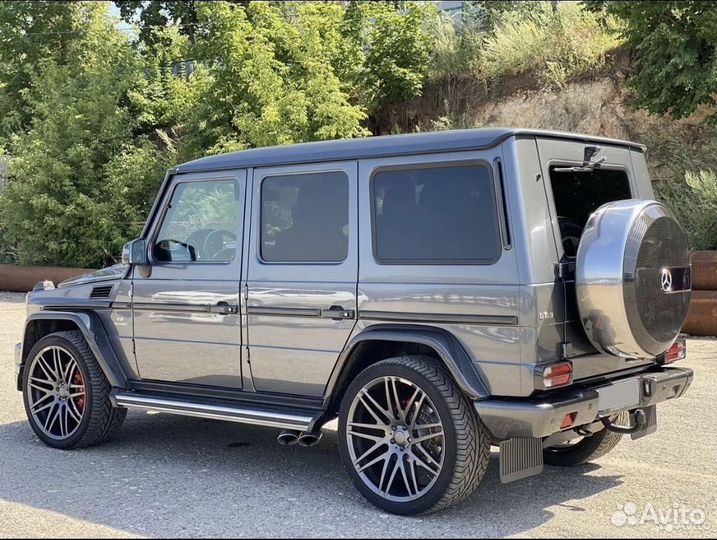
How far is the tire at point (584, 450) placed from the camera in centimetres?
596

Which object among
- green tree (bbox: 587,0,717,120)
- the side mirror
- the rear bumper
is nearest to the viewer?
the rear bumper

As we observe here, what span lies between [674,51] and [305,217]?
33.8ft

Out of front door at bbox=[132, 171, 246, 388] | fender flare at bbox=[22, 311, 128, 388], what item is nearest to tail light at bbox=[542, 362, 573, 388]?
front door at bbox=[132, 171, 246, 388]

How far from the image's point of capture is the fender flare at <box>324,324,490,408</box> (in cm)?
477

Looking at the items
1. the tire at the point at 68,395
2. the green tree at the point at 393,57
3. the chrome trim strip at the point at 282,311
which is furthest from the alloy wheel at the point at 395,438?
the green tree at the point at 393,57

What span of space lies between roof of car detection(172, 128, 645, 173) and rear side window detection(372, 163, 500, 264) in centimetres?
12

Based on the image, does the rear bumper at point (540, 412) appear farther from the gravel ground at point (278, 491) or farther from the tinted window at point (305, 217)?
the tinted window at point (305, 217)

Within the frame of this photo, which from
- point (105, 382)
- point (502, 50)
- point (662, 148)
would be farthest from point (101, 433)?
point (502, 50)

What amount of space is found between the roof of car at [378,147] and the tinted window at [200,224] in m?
0.16

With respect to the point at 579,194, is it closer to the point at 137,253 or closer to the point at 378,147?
the point at 378,147

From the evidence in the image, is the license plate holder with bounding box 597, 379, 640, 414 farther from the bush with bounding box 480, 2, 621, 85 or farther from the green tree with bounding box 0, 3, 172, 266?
the green tree with bounding box 0, 3, 172, 266

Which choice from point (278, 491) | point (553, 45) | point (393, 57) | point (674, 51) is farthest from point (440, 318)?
point (393, 57)

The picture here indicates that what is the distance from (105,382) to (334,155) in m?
2.52

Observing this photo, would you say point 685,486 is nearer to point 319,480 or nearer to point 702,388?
point 319,480
